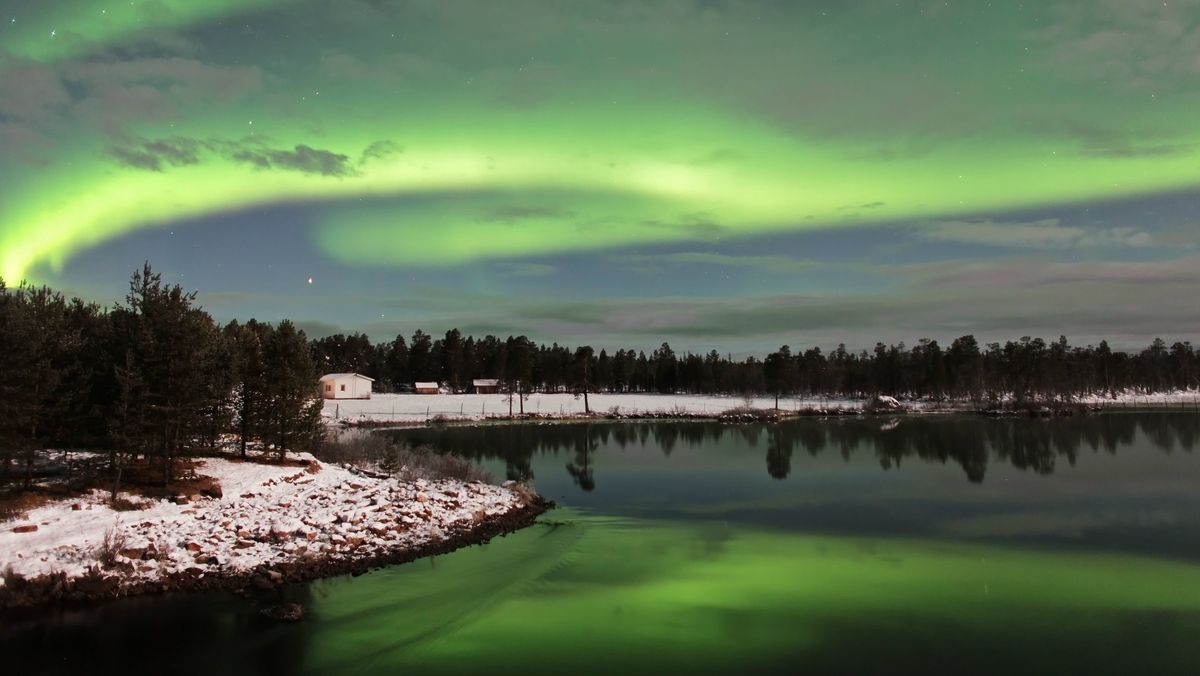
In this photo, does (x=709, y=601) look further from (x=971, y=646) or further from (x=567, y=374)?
(x=567, y=374)

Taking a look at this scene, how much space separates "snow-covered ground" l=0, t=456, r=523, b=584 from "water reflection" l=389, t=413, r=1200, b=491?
1573cm

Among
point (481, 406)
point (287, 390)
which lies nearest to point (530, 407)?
point (481, 406)

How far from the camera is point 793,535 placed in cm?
2905

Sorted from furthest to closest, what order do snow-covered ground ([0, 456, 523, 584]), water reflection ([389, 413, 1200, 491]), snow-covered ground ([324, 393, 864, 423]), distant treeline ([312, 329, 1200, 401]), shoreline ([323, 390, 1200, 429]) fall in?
distant treeline ([312, 329, 1200, 401]) < snow-covered ground ([324, 393, 864, 423]) < shoreline ([323, 390, 1200, 429]) < water reflection ([389, 413, 1200, 491]) < snow-covered ground ([0, 456, 523, 584])

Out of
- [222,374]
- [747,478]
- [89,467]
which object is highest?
[222,374]

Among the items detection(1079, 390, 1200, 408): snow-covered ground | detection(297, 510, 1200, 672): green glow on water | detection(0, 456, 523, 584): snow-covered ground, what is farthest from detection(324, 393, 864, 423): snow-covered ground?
detection(297, 510, 1200, 672): green glow on water

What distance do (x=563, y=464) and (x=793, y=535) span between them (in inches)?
1208

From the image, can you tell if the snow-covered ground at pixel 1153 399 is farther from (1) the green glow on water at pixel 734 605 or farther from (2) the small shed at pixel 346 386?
(1) the green glow on water at pixel 734 605

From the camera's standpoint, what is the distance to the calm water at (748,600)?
1568 cm

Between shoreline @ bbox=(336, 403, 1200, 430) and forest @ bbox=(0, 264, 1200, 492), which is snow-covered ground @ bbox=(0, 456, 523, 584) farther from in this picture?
shoreline @ bbox=(336, 403, 1200, 430)

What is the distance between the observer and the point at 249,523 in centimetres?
2523

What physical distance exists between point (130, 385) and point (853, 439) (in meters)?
69.8

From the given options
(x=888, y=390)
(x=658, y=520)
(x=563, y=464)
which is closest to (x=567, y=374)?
(x=888, y=390)

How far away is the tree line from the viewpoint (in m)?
24.7
